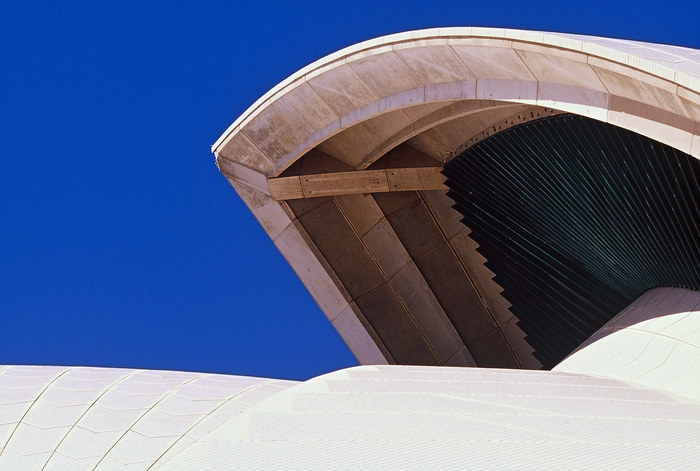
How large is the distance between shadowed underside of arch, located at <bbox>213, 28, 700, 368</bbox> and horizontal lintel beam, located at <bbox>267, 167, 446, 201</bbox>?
0.03 m

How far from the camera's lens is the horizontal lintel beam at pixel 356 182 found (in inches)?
824

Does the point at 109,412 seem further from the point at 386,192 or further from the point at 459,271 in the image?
the point at 459,271

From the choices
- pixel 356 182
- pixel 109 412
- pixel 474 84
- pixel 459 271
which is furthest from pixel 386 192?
pixel 109 412

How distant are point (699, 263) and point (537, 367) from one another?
780 cm

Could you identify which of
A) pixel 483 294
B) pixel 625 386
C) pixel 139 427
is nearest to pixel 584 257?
pixel 483 294

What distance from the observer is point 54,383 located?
617 inches

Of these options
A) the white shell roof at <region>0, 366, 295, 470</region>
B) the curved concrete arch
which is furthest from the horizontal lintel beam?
the white shell roof at <region>0, 366, 295, 470</region>

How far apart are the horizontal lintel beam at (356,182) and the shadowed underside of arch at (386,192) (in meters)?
0.03

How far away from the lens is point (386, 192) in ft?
70.6

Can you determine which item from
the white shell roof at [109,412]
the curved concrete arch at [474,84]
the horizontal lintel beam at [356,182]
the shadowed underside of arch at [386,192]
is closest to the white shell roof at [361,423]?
the white shell roof at [109,412]

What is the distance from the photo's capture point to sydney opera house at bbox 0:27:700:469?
8836mm

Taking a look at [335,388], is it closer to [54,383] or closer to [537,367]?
[54,383]

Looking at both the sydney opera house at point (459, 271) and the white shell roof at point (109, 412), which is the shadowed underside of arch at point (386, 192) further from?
the white shell roof at point (109, 412)

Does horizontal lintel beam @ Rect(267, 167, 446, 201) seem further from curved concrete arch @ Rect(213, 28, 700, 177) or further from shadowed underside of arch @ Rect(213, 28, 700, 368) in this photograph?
curved concrete arch @ Rect(213, 28, 700, 177)
